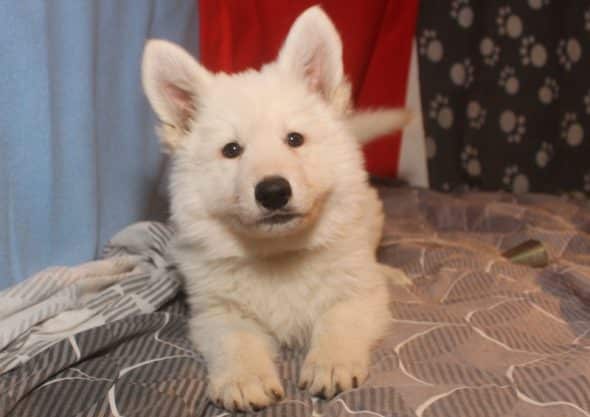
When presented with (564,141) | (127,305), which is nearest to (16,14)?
(127,305)

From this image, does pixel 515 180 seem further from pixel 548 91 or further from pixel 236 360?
pixel 236 360

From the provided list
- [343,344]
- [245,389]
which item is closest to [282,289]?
[343,344]

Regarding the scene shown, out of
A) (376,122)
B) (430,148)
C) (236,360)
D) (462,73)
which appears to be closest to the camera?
(236,360)

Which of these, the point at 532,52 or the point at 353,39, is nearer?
the point at 353,39

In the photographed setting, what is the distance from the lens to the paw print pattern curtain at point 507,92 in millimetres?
3057

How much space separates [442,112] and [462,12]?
55 centimetres

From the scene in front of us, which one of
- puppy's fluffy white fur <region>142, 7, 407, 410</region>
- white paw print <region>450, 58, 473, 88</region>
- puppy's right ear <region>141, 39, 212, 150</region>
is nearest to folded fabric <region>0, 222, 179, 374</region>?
puppy's fluffy white fur <region>142, 7, 407, 410</region>

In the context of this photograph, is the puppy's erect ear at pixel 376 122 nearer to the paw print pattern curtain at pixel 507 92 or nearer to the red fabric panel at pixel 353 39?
the red fabric panel at pixel 353 39

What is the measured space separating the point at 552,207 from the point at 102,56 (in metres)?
2.29

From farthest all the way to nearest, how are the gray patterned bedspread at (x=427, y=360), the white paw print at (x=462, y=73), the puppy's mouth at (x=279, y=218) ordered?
the white paw print at (x=462, y=73) < the puppy's mouth at (x=279, y=218) < the gray patterned bedspread at (x=427, y=360)

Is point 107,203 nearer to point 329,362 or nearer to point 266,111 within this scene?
point 266,111

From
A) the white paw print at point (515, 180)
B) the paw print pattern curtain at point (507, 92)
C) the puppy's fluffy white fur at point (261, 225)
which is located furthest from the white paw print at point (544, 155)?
the puppy's fluffy white fur at point (261, 225)

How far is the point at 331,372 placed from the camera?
1.33 meters

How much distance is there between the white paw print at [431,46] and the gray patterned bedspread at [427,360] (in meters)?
1.39
